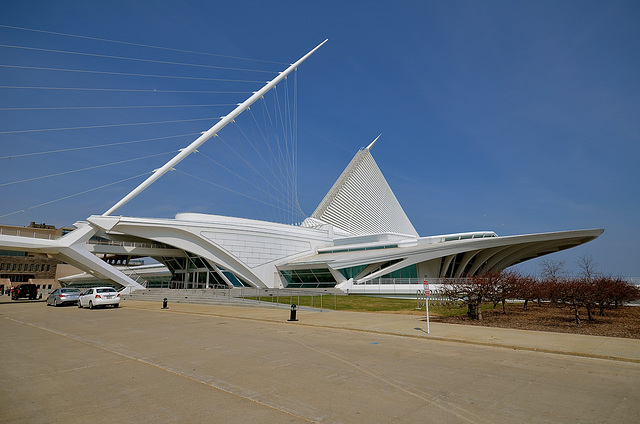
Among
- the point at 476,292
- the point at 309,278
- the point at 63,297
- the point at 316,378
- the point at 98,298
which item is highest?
the point at 309,278

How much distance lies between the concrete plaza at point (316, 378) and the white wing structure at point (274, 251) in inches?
1061

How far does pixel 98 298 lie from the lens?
81.2 ft

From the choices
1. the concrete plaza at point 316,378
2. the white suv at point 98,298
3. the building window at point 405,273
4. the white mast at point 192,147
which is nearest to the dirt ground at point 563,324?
the concrete plaza at point 316,378

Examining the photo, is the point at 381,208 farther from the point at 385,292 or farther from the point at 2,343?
the point at 2,343

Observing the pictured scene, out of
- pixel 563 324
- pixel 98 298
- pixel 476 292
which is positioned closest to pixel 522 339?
pixel 563 324

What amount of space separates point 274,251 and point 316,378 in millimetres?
45645

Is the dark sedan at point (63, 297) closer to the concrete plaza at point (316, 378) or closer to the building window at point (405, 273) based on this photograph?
the concrete plaza at point (316, 378)

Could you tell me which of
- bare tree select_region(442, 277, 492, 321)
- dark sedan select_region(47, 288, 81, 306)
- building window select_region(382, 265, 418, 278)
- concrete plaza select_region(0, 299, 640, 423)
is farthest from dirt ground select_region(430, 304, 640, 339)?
dark sedan select_region(47, 288, 81, 306)

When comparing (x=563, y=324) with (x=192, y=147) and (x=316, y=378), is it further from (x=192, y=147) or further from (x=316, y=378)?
(x=192, y=147)

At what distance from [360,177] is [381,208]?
7642 mm

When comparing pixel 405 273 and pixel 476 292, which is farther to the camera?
pixel 405 273

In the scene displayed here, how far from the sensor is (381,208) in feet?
247

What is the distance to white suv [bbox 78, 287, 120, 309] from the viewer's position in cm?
2477

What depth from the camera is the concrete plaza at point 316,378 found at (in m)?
5.30
